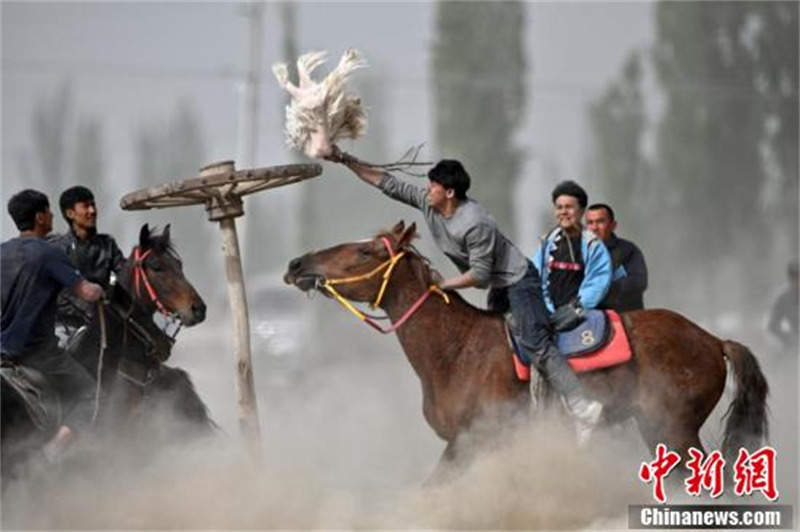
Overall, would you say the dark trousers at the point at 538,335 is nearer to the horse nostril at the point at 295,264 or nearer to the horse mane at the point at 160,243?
the horse nostril at the point at 295,264

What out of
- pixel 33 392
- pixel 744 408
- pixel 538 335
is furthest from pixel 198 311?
pixel 744 408

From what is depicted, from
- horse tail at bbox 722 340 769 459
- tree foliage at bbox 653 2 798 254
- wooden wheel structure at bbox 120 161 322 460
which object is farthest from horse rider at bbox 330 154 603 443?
tree foliage at bbox 653 2 798 254

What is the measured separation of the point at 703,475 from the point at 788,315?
8673 mm

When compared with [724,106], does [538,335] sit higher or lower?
lower

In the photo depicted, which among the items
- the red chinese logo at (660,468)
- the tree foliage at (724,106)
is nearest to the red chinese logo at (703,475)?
the red chinese logo at (660,468)

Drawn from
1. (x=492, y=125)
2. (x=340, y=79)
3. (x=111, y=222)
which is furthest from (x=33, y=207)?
(x=492, y=125)

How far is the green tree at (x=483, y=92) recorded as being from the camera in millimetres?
40375

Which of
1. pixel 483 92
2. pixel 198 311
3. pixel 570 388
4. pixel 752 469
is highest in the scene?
pixel 483 92

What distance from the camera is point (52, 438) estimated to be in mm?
8969

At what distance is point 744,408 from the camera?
9.88 m

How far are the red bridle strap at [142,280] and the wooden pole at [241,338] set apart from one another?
1.73ft

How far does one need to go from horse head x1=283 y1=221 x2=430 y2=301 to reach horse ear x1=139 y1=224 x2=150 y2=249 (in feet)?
3.45

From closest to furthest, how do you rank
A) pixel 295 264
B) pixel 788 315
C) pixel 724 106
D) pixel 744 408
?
1. pixel 295 264
2. pixel 744 408
3. pixel 788 315
4. pixel 724 106

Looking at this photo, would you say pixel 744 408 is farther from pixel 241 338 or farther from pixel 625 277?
pixel 241 338
